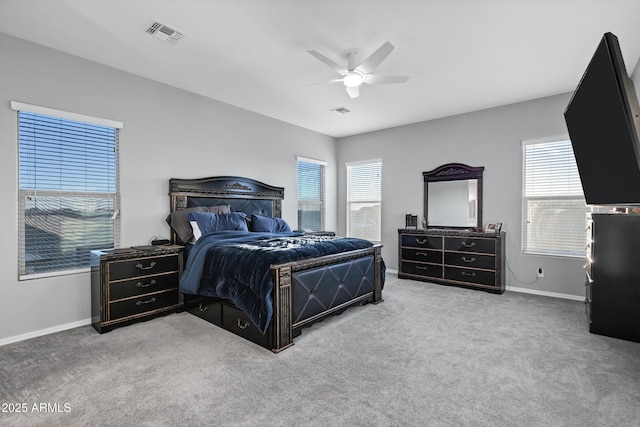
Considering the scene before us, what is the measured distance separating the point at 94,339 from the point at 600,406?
12.7ft

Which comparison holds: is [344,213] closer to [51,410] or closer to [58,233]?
[58,233]

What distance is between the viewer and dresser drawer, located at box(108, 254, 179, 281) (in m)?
3.13

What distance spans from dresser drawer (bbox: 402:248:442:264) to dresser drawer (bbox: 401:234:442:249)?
0.26 ft

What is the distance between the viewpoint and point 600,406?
1.91 m

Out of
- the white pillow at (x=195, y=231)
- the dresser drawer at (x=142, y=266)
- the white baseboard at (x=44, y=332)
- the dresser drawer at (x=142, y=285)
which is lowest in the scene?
the white baseboard at (x=44, y=332)

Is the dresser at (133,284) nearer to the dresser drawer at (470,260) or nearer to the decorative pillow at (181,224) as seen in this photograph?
the decorative pillow at (181,224)

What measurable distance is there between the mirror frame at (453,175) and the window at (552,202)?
1.92 ft

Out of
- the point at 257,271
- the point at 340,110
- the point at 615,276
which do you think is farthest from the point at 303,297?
the point at 340,110

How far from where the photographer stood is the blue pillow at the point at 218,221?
392 centimetres

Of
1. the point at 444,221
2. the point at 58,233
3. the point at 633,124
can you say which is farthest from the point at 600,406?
the point at 58,233

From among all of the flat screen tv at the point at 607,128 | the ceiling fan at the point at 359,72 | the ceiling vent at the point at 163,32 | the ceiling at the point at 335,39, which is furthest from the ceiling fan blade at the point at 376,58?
the ceiling vent at the point at 163,32

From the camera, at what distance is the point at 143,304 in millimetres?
3342

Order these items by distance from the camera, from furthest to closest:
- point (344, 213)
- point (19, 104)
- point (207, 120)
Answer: point (344, 213)
point (207, 120)
point (19, 104)

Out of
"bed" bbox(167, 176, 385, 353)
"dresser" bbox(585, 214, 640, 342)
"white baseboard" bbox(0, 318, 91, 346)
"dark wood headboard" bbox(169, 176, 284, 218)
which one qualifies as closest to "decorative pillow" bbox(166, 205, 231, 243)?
"bed" bbox(167, 176, 385, 353)
